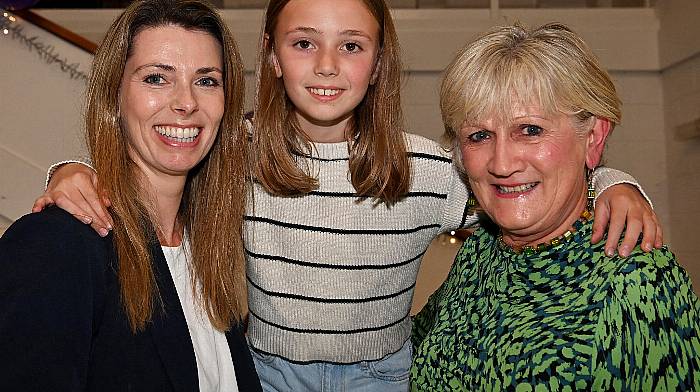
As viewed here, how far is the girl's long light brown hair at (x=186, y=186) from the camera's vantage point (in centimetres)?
181

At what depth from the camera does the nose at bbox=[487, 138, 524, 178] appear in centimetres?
179

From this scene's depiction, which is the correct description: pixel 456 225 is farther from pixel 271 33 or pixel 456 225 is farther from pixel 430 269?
pixel 430 269

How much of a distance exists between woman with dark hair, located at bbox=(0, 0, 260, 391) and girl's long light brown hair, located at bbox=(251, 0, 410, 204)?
0.11 metres

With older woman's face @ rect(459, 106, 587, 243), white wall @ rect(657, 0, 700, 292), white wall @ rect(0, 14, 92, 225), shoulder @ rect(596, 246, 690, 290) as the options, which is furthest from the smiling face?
white wall @ rect(657, 0, 700, 292)

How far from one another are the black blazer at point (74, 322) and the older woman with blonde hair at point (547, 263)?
638 millimetres

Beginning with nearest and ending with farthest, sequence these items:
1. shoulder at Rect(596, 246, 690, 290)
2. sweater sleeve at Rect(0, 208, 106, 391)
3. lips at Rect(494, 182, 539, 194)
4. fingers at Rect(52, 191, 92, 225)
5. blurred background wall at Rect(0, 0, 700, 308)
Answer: sweater sleeve at Rect(0, 208, 106, 391) → shoulder at Rect(596, 246, 690, 290) → fingers at Rect(52, 191, 92, 225) → lips at Rect(494, 182, 539, 194) → blurred background wall at Rect(0, 0, 700, 308)

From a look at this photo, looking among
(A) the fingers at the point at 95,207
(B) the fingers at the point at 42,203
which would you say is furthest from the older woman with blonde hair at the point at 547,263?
(B) the fingers at the point at 42,203

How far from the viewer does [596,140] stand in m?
1.82

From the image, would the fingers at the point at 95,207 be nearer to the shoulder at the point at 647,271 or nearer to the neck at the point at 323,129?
the neck at the point at 323,129

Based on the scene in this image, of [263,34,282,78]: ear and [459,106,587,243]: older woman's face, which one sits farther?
[263,34,282,78]: ear

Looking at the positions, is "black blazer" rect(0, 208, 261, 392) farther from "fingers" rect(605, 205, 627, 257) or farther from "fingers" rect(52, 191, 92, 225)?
"fingers" rect(605, 205, 627, 257)

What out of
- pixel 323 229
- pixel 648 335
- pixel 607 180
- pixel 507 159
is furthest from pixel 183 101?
pixel 648 335

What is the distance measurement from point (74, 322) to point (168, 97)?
605 mm

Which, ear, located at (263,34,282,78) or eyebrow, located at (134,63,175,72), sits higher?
ear, located at (263,34,282,78)
